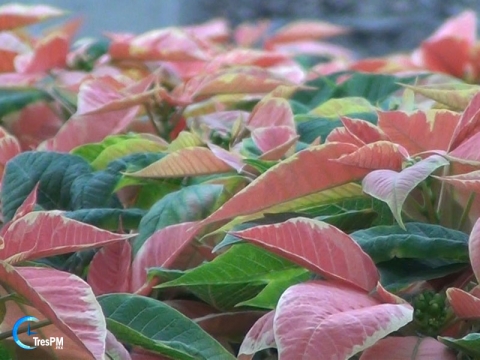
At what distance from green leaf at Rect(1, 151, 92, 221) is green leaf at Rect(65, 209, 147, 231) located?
66mm

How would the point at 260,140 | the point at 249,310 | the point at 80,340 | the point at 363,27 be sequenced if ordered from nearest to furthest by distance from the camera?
the point at 80,340 → the point at 249,310 → the point at 260,140 → the point at 363,27

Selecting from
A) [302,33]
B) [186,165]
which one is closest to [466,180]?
[186,165]

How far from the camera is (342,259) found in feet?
1.79

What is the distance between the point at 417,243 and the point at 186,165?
0.23 metres

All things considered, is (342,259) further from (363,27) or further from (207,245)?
(363,27)

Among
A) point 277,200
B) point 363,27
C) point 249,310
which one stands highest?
point 277,200

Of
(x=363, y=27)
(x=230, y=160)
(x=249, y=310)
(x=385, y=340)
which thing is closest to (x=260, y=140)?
(x=230, y=160)

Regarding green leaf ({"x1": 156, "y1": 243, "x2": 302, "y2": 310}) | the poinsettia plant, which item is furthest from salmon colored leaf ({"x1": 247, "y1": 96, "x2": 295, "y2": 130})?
green leaf ({"x1": 156, "y1": 243, "x2": 302, "y2": 310})

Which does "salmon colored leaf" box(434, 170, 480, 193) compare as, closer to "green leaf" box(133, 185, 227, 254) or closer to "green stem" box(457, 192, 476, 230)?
"green stem" box(457, 192, 476, 230)

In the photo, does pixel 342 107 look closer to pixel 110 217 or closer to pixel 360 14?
pixel 110 217

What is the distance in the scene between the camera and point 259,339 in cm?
54

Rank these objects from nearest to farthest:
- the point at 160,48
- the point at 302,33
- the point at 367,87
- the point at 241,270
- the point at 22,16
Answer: the point at 241,270 < the point at 367,87 < the point at 160,48 < the point at 22,16 < the point at 302,33

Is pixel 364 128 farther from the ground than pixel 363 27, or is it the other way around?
pixel 364 128

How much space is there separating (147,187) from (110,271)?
136 millimetres
